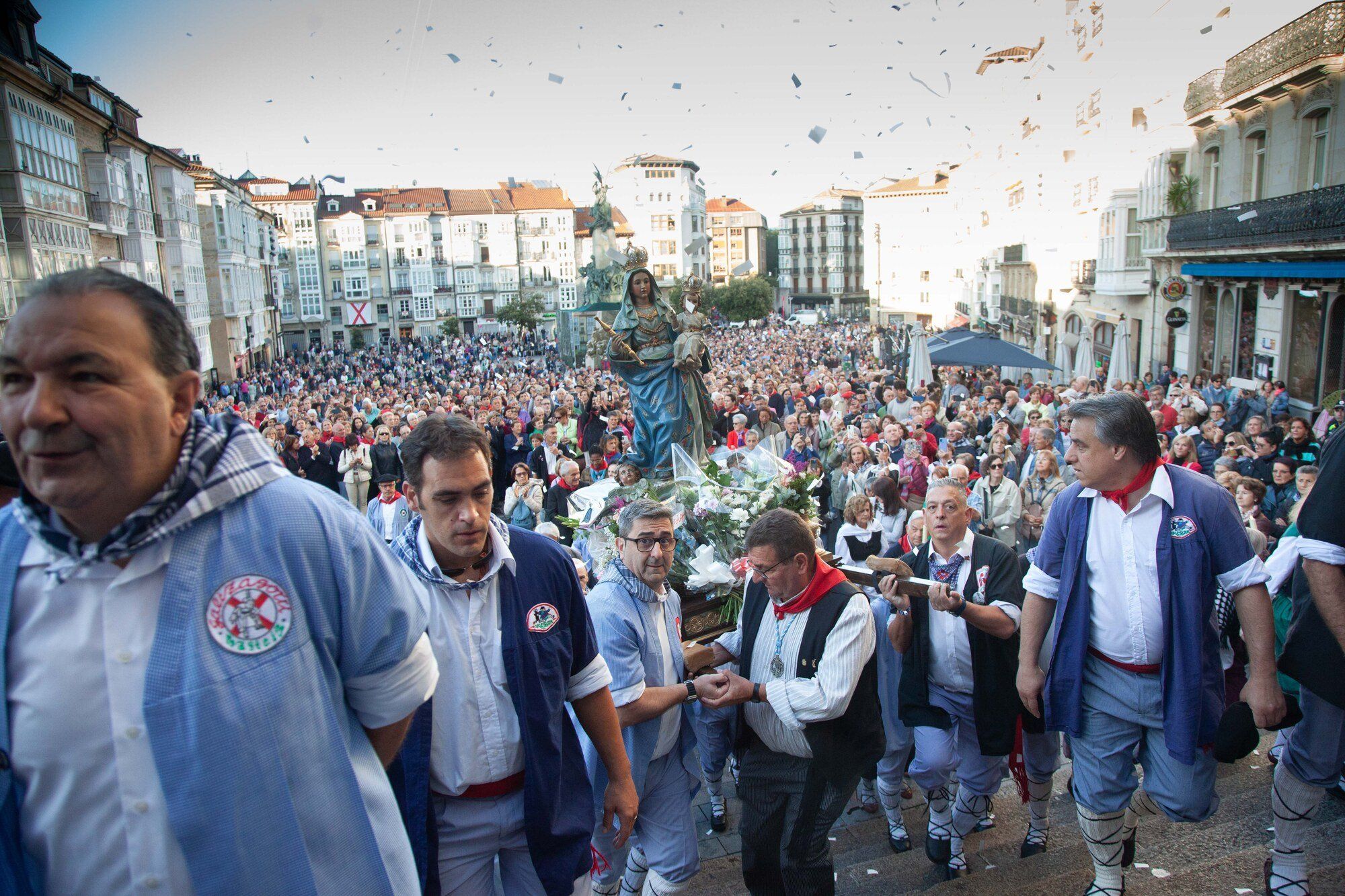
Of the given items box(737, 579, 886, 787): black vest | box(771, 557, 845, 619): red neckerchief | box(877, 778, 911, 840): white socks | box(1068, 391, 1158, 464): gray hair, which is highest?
box(1068, 391, 1158, 464): gray hair

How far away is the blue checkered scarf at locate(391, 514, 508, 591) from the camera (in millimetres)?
2547

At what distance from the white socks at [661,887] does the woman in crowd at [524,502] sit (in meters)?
5.26

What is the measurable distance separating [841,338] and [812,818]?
140ft

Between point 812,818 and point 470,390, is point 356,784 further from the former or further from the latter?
point 470,390

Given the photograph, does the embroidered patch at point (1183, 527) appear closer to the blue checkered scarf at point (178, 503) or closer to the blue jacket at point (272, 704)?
the blue jacket at point (272, 704)

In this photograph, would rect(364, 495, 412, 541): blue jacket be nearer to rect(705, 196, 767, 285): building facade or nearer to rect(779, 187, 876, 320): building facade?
rect(705, 196, 767, 285): building facade

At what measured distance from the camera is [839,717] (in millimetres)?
3312

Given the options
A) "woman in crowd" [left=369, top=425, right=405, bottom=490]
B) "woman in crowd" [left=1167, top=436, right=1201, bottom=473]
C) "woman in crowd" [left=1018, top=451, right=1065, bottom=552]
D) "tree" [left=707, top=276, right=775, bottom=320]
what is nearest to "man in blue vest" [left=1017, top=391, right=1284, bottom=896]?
"woman in crowd" [left=1018, top=451, right=1065, bottom=552]

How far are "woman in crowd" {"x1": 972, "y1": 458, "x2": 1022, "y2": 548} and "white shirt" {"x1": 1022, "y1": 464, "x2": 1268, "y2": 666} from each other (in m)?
4.46

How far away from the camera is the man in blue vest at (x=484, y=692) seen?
252cm

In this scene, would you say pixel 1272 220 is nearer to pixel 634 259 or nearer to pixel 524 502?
pixel 634 259

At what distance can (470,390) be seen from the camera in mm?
19906

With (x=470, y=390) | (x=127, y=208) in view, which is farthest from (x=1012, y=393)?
(x=127, y=208)

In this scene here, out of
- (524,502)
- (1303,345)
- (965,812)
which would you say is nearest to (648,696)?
(965,812)
